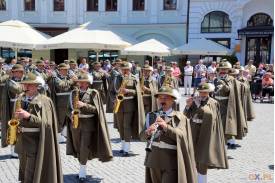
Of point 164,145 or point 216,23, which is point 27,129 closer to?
point 164,145

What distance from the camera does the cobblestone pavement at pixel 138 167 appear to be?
895 cm

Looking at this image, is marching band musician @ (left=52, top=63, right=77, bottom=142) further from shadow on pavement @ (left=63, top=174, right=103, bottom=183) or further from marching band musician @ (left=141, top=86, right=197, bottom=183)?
marching band musician @ (left=141, top=86, right=197, bottom=183)

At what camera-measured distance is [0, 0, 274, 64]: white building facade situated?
1176 inches

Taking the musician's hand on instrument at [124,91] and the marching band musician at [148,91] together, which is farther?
the marching band musician at [148,91]

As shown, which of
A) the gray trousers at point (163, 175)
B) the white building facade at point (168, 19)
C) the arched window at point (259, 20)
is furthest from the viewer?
the white building facade at point (168, 19)

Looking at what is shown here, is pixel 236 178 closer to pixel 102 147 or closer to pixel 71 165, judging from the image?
pixel 102 147

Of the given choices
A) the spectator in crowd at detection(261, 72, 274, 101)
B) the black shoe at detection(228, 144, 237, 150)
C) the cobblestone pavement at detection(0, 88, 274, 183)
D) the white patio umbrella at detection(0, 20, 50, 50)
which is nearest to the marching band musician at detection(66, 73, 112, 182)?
the cobblestone pavement at detection(0, 88, 274, 183)

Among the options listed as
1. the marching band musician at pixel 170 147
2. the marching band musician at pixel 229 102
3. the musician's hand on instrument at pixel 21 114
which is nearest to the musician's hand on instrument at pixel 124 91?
the marching band musician at pixel 229 102

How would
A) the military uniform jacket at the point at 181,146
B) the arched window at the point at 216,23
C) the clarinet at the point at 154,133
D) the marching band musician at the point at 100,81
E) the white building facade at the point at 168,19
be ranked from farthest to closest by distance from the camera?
the arched window at the point at 216,23 < the white building facade at the point at 168,19 < the marching band musician at the point at 100,81 < the military uniform jacket at the point at 181,146 < the clarinet at the point at 154,133

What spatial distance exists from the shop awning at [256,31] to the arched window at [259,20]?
0.77 metres

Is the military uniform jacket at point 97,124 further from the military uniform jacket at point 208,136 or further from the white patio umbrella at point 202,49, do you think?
the white patio umbrella at point 202,49

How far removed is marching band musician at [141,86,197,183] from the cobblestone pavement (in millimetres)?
2730

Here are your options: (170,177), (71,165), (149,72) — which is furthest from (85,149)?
(149,72)

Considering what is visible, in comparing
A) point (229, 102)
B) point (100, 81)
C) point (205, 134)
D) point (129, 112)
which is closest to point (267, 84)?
point (100, 81)
